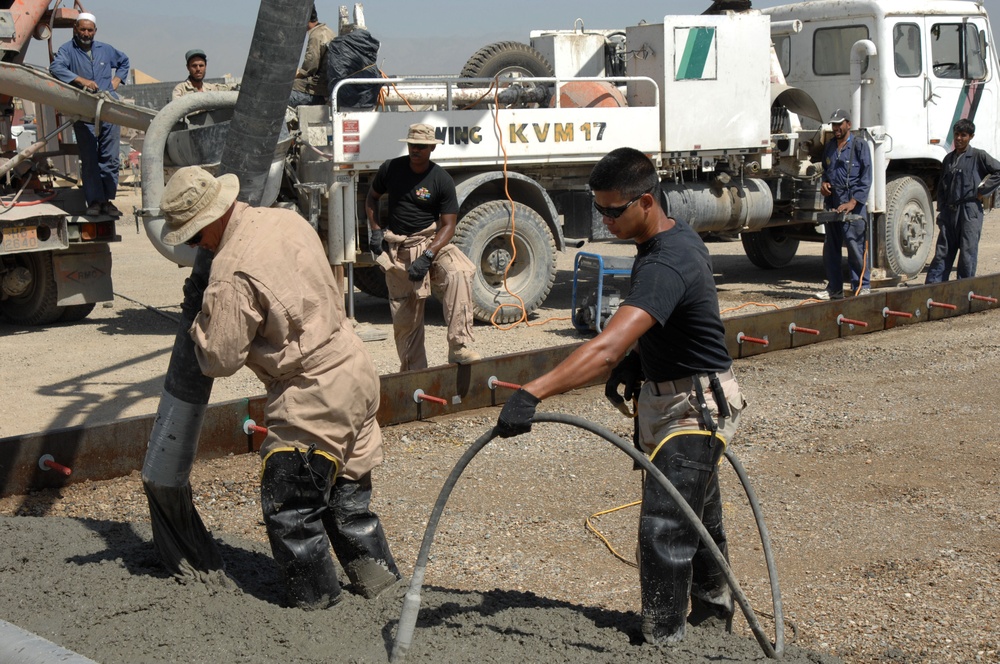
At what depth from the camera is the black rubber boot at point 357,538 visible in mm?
4238

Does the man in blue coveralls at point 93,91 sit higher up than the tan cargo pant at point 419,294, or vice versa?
the man in blue coveralls at point 93,91

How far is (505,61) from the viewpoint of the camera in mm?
12266

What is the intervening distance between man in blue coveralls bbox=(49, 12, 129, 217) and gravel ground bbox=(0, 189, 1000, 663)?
190cm

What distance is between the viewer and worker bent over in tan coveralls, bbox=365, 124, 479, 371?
781 cm

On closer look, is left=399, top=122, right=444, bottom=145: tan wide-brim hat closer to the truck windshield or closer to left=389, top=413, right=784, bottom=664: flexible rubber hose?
left=389, top=413, right=784, bottom=664: flexible rubber hose

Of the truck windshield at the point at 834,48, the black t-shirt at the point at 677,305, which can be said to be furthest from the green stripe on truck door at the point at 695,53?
the black t-shirt at the point at 677,305

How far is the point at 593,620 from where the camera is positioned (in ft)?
13.4

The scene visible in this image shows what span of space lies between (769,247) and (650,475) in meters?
11.3

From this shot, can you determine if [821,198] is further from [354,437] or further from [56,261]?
[354,437]

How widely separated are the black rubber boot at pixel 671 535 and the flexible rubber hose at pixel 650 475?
0.33 ft

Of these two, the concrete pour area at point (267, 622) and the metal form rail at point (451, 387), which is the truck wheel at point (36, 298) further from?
the concrete pour area at point (267, 622)

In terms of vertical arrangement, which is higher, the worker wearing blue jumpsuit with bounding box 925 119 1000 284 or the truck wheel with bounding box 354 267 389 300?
the worker wearing blue jumpsuit with bounding box 925 119 1000 284

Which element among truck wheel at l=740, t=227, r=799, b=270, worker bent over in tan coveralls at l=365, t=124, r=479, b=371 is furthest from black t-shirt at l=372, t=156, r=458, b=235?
truck wheel at l=740, t=227, r=799, b=270

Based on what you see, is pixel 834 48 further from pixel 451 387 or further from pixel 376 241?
pixel 451 387
